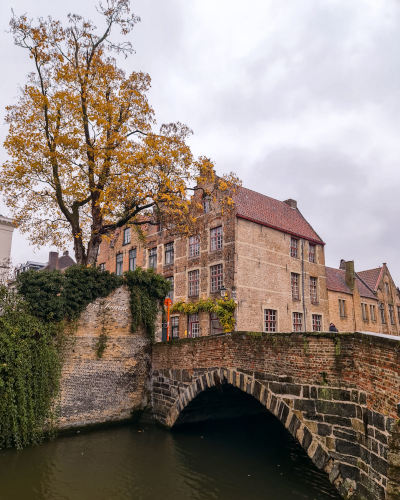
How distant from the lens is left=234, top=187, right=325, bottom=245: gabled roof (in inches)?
834

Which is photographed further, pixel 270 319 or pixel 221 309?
pixel 270 319

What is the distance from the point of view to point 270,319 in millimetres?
20766

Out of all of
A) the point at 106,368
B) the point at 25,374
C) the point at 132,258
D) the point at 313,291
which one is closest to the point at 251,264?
the point at 313,291

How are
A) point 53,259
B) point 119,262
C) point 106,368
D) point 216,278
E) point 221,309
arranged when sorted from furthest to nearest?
point 53,259
point 119,262
point 216,278
point 221,309
point 106,368

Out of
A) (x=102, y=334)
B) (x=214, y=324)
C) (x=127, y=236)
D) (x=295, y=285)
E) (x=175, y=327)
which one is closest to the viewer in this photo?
(x=102, y=334)

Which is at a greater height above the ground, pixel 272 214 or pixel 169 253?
pixel 272 214

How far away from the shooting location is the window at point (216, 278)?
20.2 meters

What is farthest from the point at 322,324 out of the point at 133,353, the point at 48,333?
the point at 48,333

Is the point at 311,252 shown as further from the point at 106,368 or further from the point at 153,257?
the point at 106,368

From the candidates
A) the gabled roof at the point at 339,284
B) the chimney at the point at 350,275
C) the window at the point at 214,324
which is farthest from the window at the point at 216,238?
the chimney at the point at 350,275

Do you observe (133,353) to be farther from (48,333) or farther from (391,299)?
(391,299)

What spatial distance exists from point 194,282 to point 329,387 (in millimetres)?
14509

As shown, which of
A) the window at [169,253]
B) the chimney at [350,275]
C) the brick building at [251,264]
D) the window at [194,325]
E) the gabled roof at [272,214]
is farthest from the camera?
the chimney at [350,275]

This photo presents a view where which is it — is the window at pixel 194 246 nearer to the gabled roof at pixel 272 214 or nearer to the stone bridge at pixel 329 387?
the gabled roof at pixel 272 214
